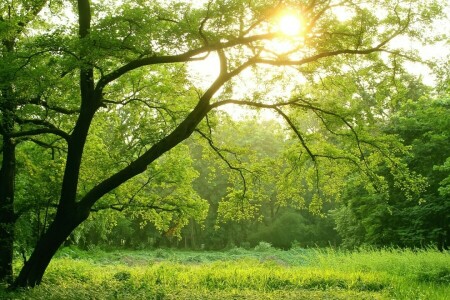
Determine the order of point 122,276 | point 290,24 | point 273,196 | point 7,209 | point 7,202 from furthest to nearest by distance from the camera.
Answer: point 273,196, point 122,276, point 7,202, point 7,209, point 290,24

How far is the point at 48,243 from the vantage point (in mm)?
9219

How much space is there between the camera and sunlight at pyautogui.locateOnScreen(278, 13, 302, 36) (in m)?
8.01

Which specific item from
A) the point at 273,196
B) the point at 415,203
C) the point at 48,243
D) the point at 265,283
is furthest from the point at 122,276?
the point at 273,196

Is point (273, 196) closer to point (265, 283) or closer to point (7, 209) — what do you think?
point (265, 283)

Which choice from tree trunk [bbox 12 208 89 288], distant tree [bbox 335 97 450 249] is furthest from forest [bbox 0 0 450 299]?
distant tree [bbox 335 97 450 249]

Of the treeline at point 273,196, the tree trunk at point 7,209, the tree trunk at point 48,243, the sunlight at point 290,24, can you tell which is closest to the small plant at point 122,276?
the treeline at point 273,196

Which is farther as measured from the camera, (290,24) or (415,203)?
(415,203)

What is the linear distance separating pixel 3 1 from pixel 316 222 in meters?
38.5

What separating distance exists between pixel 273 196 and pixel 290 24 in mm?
37249

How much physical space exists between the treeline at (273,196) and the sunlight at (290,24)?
→ 353 cm

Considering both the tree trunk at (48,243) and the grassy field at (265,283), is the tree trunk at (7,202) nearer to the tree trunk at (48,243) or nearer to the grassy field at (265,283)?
the tree trunk at (48,243)

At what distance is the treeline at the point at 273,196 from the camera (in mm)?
11312

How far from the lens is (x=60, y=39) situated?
24.3ft

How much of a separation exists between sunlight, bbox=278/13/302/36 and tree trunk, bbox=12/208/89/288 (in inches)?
216
